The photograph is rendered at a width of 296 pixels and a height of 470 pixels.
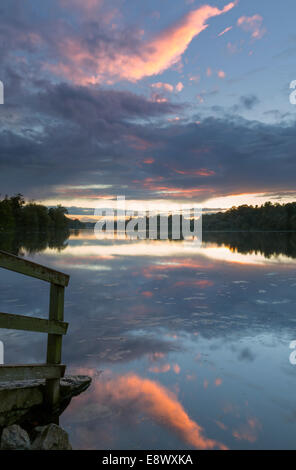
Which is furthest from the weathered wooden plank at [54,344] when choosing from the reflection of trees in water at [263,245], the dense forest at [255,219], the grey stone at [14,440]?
the dense forest at [255,219]

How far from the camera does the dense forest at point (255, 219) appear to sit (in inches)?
5546

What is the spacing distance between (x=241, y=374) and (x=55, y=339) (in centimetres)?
306

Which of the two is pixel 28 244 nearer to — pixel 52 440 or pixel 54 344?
pixel 54 344

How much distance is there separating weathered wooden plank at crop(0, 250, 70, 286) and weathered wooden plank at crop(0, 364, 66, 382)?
1106 millimetres

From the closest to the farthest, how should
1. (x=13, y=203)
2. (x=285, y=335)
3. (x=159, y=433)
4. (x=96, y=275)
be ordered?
1. (x=159, y=433)
2. (x=285, y=335)
3. (x=96, y=275)
4. (x=13, y=203)

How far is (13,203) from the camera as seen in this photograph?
134 meters

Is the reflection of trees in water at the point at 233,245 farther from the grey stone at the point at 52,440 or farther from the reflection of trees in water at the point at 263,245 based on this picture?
the grey stone at the point at 52,440

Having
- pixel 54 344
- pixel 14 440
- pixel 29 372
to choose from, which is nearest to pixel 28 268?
pixel 54 344

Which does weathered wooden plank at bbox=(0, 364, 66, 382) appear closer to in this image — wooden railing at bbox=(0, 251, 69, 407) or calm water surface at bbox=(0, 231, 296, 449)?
wooden railing at bbox=(0, 251, 69, 407)

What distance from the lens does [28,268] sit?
4148 millimetres

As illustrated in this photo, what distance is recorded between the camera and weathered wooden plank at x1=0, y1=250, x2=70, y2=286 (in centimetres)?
390

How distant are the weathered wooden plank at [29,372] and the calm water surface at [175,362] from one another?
21.8 inches

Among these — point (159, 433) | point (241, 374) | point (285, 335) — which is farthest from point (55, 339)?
point (285, 335)
